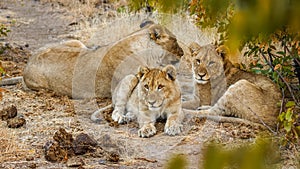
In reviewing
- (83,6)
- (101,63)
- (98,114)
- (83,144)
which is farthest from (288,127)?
(83,6)

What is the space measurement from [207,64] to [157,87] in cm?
64

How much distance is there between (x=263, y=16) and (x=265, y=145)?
0.17 metres

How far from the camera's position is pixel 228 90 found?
4.87 metres

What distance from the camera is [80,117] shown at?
5.11 metres

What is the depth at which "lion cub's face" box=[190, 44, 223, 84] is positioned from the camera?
196 inches

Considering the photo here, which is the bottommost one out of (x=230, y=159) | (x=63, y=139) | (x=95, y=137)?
(x=95, y=137)

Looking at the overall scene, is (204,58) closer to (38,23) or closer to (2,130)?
(2,130)

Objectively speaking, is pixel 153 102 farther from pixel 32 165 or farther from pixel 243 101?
pixel 32 165

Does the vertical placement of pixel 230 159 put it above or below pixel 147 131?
above

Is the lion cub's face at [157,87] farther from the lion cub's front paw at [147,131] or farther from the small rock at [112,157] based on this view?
the small rock at [112,157]

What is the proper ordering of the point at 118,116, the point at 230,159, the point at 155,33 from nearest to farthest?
the point at 230,159, the point at 118,116, the point at 155,33

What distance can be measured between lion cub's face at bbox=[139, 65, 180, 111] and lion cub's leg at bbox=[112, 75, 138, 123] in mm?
360

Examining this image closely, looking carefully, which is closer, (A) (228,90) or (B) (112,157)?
(B) (112,157)

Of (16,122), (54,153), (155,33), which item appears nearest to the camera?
(54,153)
